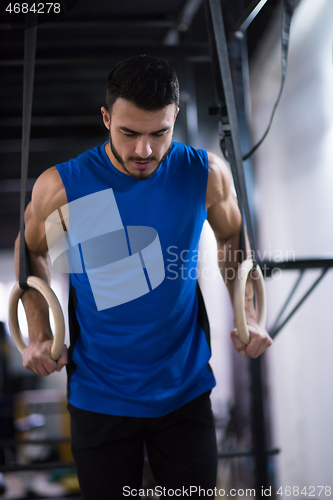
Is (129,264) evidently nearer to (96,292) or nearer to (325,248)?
(96,292)

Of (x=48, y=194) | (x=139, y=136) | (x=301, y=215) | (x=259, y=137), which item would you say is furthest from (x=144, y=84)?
(x=259, y=137)

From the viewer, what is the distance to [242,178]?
3.76 feet

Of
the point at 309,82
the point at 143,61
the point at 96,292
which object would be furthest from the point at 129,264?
the point at 309,82

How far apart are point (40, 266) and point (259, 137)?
200 centimetres

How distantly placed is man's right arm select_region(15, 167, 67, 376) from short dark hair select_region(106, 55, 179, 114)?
0.93 ft

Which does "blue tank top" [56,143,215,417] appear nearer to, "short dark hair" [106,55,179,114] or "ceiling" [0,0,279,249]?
"short dark hair" [106,55,179,114]

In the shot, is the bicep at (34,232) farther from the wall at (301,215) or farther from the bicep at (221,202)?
the wall at (301,215)

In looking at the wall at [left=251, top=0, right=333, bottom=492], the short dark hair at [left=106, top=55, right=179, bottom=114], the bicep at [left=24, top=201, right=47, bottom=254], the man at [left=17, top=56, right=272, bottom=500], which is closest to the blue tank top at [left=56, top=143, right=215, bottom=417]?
the man at [left=17, top=56, right=272, bottom=500]

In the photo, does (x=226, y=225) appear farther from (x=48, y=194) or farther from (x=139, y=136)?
(x=48, y=194)

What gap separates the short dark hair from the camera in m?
1.07

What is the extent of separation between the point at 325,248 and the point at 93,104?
7.26 feet

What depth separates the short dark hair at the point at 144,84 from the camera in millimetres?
1069

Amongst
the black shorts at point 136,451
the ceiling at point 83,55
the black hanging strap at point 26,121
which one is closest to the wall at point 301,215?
the ceiling at point 83,55

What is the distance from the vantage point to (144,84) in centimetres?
107
